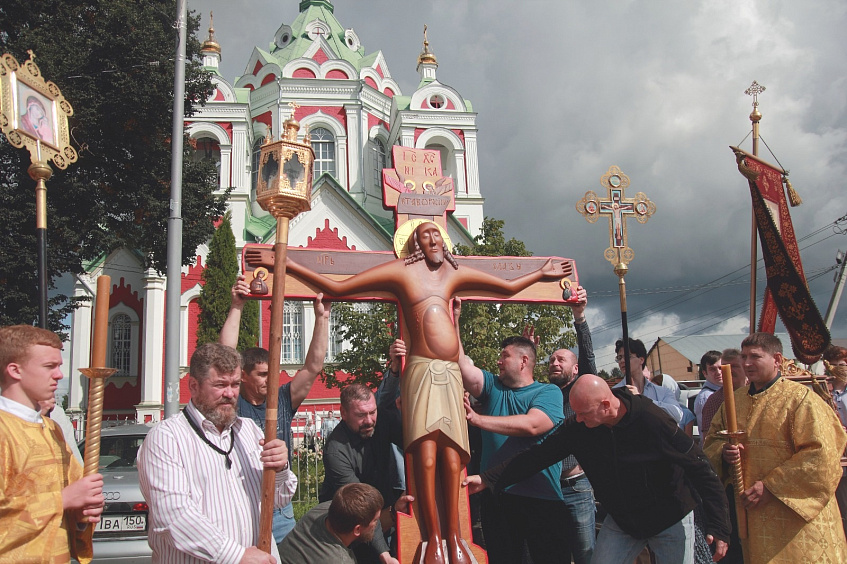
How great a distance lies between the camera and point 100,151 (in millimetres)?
14672

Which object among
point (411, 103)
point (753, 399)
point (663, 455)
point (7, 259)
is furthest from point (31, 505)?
point (411, 103)

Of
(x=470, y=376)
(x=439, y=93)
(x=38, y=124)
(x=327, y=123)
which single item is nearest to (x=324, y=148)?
(x=327, y=123)

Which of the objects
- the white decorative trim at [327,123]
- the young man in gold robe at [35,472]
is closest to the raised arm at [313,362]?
the young man in gold robe at [35,472]

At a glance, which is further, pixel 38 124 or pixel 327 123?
pixel 327 123

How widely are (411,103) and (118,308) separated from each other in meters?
13.5

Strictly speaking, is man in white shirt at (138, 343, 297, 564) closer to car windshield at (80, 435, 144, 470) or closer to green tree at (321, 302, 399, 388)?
Result: car windshield at (80, 435, 144, 470)

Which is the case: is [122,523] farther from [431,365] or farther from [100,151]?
[100,151]

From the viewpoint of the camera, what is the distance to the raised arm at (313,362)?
417cm

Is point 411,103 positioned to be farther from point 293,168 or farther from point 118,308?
point 293,168

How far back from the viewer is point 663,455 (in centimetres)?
351

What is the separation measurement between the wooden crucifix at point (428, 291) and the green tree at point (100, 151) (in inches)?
404

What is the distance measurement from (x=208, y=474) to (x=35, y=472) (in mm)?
652

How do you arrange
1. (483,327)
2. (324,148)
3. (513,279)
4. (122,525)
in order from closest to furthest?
(513,279)
(122,525)
(483,327)
(324,148)

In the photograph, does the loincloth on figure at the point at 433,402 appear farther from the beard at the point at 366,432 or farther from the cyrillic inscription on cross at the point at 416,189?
the cyrillic inscription on cross at the point at 416,189
